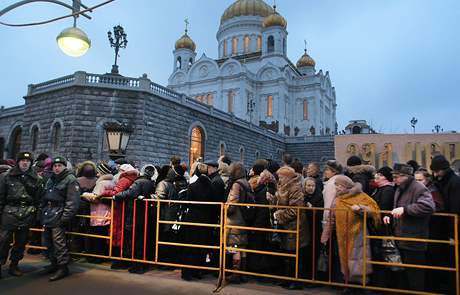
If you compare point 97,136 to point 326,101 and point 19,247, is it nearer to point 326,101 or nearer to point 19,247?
point 19,247

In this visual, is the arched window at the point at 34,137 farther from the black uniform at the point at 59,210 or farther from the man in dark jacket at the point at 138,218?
the man in dark jacket at the point at 138,218

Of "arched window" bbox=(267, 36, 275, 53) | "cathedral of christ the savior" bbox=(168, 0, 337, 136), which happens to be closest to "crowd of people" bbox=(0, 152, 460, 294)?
"cathedral of christ the savior" bbox=(168, 0, 337, 136)

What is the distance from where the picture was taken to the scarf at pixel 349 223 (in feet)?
14.6

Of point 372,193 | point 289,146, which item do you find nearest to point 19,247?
point 372,193

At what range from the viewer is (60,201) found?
5.11m

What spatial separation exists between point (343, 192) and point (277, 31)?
4257 centimetres

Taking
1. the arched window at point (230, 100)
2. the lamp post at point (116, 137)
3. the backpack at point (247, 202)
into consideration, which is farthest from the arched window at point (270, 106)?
the backpack at point (247, 202)

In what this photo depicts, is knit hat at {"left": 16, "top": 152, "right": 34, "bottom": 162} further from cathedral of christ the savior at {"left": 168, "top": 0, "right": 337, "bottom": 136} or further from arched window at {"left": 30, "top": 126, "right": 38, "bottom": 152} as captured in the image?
cathedral of christ the savior at {"left": 168, "top": 0, "right": 337, "bottom": 136}

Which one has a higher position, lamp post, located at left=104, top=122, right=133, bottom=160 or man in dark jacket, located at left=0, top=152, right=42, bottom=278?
lamp post, located at left=104, top=122, right=133, bottom=160

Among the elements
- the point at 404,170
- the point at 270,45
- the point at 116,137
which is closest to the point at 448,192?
the point at 404,170

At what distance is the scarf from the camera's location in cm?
445

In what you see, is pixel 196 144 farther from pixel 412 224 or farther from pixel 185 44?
pixel 185 44

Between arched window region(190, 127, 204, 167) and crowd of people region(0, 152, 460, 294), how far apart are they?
56.0 feet

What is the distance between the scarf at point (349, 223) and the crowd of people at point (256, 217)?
0.01 meters
